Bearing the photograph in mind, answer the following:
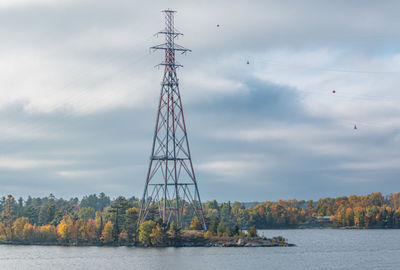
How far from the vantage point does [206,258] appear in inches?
4400

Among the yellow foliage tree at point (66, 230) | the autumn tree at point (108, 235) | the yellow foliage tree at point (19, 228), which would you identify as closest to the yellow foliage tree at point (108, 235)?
the autumn tree at point (108, 235)

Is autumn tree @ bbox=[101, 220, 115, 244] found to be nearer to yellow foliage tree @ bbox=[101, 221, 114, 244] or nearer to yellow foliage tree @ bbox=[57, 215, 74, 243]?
yellow foliage tree @ bbox=[101, 221, 114, 244]

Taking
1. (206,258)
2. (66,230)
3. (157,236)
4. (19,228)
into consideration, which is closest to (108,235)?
(157,236)

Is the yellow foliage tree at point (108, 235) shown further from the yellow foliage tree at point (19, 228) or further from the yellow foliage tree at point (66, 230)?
the yellow foliage tree at point (19, 228)

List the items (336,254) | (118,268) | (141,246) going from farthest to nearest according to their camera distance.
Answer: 1. (141,246)
2. (336,254)
3. (118,268)

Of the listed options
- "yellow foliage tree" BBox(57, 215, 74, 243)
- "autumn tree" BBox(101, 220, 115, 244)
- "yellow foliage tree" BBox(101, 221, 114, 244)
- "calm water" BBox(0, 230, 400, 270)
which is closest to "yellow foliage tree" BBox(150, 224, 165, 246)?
"calm water" BBox(0, 230, 400, 270)

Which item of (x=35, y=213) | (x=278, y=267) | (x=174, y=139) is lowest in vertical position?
(x=278, y=267)

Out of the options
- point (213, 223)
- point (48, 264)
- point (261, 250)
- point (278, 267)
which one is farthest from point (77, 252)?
point (278, 267)

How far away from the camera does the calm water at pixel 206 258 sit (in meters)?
104

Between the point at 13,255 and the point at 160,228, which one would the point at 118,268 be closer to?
the point at 160,228

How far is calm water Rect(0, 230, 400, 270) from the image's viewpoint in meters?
104

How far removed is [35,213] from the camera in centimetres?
19438

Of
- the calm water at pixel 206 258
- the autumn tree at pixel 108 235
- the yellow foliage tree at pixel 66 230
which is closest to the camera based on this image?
the calm water at pixel 206 258

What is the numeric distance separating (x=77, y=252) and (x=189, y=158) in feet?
110
